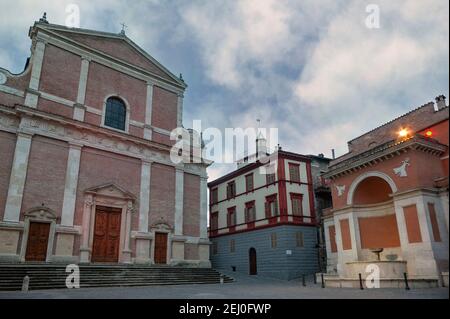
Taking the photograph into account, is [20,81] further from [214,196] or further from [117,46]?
[214,196]

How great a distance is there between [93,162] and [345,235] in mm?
15996

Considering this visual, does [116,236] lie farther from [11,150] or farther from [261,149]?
[261,149]

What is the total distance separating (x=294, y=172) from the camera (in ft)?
91.7

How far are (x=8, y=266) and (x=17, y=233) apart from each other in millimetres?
2065

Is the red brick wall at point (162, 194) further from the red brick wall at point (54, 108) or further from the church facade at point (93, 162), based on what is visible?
the red brick wall at point (54, 108)

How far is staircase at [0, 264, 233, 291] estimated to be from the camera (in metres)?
14.4

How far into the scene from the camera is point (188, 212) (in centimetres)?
2403

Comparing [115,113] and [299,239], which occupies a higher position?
[115,113]

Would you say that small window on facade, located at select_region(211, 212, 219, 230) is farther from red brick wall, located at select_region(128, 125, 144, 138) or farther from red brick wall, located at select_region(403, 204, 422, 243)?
red brick wall, located at select_region(403, 204, 422, 243)

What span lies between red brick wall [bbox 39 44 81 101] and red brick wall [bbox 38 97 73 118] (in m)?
0.68

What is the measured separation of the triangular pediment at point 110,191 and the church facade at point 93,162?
0.06 meters

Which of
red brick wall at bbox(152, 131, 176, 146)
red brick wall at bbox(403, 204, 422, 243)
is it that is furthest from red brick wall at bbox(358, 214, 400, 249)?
red brick wall at bbox(152, 131, 176, 146)

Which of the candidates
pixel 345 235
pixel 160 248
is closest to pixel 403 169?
pixel 345 235
